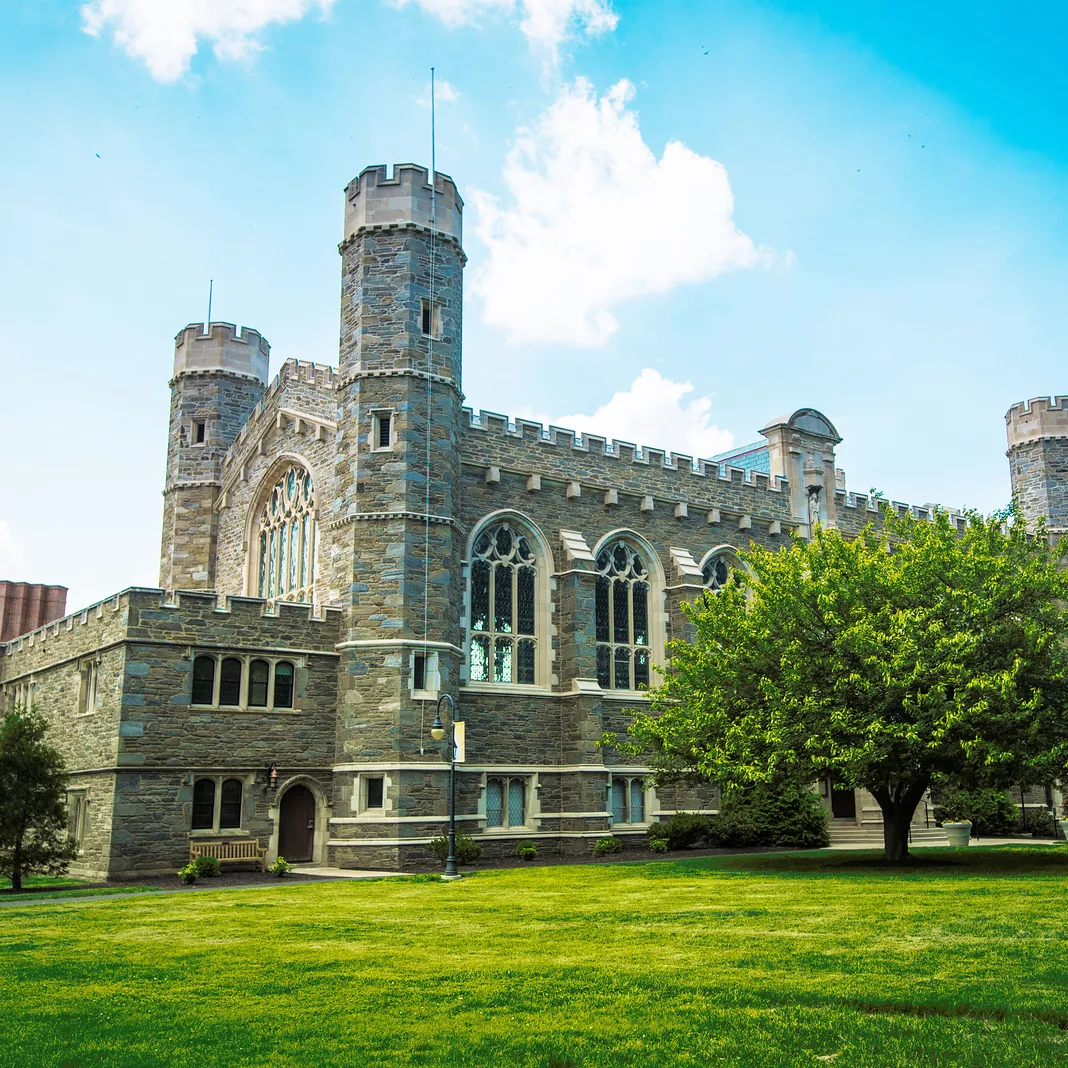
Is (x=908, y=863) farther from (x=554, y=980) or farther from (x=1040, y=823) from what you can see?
(x=1040, y=823)

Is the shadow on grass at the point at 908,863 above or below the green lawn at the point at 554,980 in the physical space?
above

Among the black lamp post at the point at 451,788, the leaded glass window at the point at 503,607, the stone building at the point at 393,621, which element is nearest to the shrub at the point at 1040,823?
the stone building at the point at 393,621

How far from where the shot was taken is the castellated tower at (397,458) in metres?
25.5

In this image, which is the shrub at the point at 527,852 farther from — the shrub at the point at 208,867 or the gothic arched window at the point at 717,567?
the gothic arched window at the point at 717,567

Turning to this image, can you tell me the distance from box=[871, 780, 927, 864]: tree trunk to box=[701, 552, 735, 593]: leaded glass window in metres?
12.1

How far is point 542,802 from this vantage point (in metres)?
28.1

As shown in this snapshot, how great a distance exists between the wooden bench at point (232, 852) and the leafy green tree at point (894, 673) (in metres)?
9.12

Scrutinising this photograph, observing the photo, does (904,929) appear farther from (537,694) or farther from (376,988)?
(537,694)

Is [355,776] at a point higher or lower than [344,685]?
lower

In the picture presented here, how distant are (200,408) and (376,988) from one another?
30480 millimetres

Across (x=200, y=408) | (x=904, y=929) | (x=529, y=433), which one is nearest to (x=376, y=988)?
(x=904, y=929)

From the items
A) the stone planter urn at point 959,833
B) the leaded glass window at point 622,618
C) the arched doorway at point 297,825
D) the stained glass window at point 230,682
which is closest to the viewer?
the stained glass window at point 230,682

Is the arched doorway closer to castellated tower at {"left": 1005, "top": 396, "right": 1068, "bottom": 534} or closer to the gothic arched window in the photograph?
the gothic arched window

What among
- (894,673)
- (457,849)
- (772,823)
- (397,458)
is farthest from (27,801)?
(772,823)
